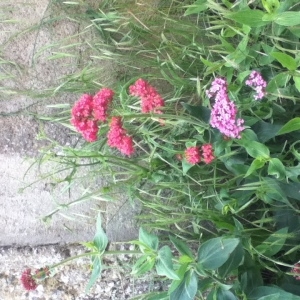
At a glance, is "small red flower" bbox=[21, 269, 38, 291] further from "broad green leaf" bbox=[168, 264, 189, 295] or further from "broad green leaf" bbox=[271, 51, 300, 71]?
"broad green leaf" bbox=[271, 51, 300, 71]

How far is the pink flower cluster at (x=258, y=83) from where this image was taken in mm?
875

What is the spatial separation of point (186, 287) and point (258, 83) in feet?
1.23

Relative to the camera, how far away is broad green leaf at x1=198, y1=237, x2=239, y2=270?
0.82 metres

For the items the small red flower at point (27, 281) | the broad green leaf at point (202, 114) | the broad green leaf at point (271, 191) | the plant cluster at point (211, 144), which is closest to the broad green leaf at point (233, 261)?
the plant cluster at point (211, 144)

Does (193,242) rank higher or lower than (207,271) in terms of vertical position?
lower

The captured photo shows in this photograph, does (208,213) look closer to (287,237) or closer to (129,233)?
(287,237)

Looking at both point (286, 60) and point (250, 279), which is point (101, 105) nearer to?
point (286, 60)

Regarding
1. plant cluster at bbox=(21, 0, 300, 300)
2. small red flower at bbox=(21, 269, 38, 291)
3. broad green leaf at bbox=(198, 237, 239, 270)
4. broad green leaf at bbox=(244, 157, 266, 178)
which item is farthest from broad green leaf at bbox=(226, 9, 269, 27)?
small red flower at bbox=(21, 269, 38, 291)

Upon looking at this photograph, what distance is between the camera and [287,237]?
0.94 meters

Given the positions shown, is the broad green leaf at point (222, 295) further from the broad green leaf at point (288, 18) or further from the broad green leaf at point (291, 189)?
the broad green leaf at point (288, 18)

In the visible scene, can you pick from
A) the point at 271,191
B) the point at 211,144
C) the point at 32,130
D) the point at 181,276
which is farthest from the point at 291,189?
the point at 32,130

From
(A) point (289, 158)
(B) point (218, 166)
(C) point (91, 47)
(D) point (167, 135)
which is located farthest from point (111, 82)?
(A) point (289, 158)

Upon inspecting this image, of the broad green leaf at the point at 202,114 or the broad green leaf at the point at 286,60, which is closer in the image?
the broad green leaf at the point at 286,60

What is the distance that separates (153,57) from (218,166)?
312mm
